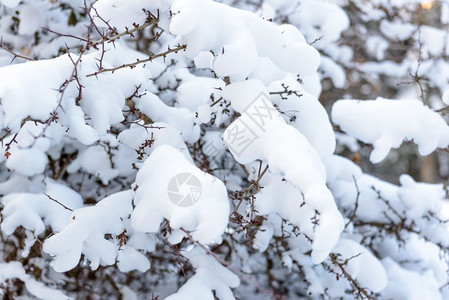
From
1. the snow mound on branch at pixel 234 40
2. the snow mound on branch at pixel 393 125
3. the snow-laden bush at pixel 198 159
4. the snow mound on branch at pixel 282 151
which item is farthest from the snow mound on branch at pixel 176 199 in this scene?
the snow mound on branch at pixel 393 125

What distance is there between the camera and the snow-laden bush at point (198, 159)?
5.67 feet

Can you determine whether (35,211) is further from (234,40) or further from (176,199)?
(234,40)

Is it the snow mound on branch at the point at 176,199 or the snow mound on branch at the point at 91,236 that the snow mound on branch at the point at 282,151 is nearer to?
the snow mound on branch at the point at 176,199

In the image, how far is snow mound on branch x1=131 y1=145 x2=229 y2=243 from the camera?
1.70 m

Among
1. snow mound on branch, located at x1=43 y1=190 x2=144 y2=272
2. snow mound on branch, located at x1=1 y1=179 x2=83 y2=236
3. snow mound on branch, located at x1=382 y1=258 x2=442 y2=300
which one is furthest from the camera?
snow mound on branch, located at x1=382 y1=258 x2=442 y2=300

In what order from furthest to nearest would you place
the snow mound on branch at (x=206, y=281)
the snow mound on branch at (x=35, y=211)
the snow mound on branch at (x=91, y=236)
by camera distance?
the snow mound on branch at (x=35, y=211) → the snow mound on branch at (x=206, y=281) → the snow mound on branch at (x=91, y=236)

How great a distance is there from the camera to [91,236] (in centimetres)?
205

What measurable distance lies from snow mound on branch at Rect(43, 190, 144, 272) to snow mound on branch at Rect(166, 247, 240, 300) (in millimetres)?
353

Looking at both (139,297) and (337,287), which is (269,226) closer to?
(337,287)

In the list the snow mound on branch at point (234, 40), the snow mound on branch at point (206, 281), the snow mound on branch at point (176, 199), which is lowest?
the snow mound on branch at point (206, 281)

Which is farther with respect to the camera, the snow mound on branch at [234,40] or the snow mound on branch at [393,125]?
the snow mound on branch at [393,125]

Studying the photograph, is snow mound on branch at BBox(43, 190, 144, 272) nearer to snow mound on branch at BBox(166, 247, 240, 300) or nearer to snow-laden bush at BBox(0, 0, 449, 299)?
snow-laden bush at BBox(0, 0, 449, 299)

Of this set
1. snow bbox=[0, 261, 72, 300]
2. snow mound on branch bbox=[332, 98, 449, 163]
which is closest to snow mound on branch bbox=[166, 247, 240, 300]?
snow bbox=[0, 261, 72, 300]

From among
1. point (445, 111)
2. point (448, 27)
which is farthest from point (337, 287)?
point (448, 27)
